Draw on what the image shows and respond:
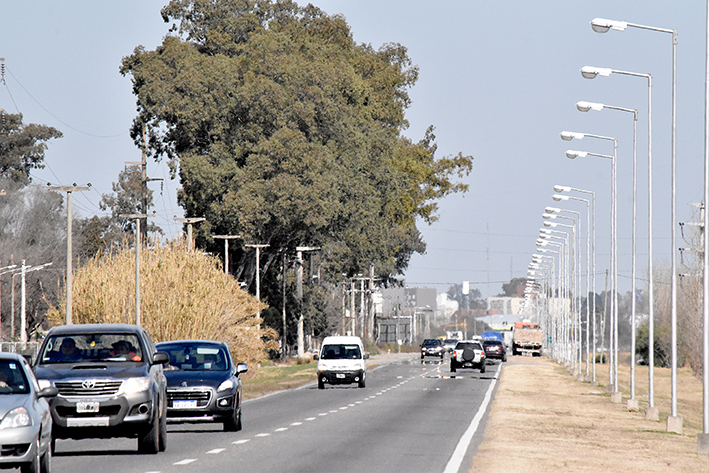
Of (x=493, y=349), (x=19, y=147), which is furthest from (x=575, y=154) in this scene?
(x=19, y=147)

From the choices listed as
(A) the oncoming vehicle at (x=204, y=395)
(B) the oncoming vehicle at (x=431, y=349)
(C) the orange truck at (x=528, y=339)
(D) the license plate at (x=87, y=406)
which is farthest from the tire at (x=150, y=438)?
(C) the orange truck at (x=528, y=339)

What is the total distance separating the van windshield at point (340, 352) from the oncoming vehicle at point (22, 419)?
32.8 meters

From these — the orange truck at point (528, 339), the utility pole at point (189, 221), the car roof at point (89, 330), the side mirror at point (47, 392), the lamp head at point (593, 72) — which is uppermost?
the lamp head at point (593, 72)

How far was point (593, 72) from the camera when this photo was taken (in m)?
30.1

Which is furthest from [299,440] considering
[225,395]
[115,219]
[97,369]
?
[115,219]

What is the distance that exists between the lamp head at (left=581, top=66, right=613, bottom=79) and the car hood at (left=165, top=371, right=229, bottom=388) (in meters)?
11.9

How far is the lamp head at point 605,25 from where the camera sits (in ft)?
83.5

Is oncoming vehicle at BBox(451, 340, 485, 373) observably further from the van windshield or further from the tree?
the tree

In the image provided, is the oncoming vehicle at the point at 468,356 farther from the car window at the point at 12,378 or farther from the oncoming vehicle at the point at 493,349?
the car window at the point at 12,378

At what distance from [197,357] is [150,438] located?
20.1 feet

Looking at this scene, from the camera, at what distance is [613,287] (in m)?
46.5

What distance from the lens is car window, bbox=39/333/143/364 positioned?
62.1 ft

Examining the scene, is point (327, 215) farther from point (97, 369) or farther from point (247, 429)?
point (97, 369)

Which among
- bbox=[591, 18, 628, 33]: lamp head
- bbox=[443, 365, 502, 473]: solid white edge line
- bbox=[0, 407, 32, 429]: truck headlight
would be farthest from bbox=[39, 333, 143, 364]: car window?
bbox=[591, 18, 628, 33]: lamp head
